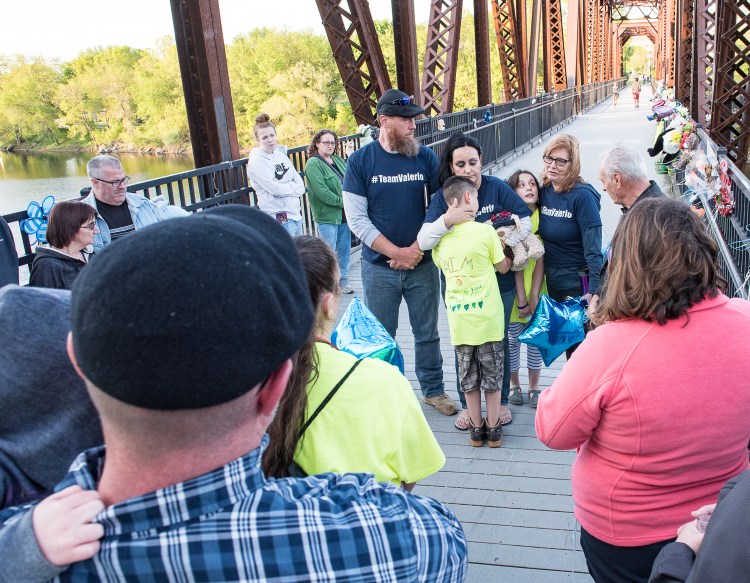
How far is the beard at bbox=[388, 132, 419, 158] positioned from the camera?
148 inches

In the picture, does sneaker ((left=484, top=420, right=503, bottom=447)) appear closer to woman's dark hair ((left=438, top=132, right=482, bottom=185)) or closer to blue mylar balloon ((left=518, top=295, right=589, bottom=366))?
blue mylar balloon ((left=518, top=295, right=589, bottom=366))

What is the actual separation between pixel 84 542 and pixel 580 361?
1.30m

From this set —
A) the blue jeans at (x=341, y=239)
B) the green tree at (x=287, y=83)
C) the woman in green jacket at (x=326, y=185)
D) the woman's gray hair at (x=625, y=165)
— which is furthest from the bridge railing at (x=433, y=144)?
the green tree at (x=287, y=83)

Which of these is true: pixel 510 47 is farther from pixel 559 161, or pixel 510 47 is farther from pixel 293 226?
pixel 559 161

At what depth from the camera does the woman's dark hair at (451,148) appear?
11.9ft

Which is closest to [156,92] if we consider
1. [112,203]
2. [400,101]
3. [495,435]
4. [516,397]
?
[112,203]

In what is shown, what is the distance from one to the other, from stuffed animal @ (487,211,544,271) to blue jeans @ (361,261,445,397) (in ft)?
1.86

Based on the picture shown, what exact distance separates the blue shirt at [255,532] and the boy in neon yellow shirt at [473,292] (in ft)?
7.90

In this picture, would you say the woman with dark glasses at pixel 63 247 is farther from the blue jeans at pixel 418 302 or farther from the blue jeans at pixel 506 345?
the blue jeans at pixel 506 345

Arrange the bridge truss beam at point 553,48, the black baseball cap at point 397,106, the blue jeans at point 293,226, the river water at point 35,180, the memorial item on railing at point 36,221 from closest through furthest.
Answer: the black baseball cap at point 397,106 → the memorial item on railing at point 36,221 → the river water at point 35,180 → the blue jeans at point 293,226 → the bridge truss beam at point 553,48

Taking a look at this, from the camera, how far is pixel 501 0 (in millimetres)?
18625

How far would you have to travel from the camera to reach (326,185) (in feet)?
21.2

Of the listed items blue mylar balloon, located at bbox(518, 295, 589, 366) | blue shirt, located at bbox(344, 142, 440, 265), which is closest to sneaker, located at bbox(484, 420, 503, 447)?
blue mylar balloon, located at bbox(518, 295, 589, 366)

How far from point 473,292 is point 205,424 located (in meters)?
2.64
